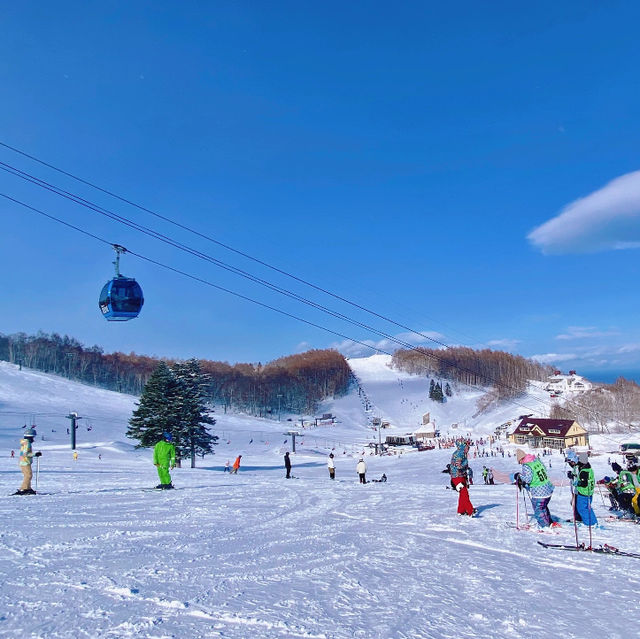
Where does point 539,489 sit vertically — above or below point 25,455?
below

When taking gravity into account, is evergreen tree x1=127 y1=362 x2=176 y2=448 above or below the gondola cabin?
below

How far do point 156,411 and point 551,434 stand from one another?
181ft

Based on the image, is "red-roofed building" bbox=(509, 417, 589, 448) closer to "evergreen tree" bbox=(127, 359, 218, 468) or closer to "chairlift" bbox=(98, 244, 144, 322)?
"evergreen tree" bbox=(127, 359, 218, 468)

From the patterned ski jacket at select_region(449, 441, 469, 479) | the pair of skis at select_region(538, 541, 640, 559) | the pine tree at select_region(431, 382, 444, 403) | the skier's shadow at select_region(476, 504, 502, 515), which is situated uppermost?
the pine tree at select_region(431, 382, 444, 403)

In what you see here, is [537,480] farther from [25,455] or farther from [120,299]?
[120,299]

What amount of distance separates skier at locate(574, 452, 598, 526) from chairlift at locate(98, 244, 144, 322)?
13787mm

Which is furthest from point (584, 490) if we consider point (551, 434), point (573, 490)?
point (551, 434)

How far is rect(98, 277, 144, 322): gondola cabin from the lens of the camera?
54.7ft

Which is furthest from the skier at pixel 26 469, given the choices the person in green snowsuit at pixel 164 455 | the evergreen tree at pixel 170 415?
the evergreen tree at pixel 170 415

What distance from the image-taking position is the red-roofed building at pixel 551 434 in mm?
68375

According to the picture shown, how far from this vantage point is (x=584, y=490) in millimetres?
8938

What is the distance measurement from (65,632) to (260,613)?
4.85ft

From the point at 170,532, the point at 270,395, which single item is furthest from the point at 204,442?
the point at 270,395

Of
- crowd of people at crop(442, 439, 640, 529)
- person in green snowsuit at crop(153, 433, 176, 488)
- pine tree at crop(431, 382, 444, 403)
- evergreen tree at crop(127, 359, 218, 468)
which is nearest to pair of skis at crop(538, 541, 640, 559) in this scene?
crowd of people at crop(442, 439, 640, 529)
